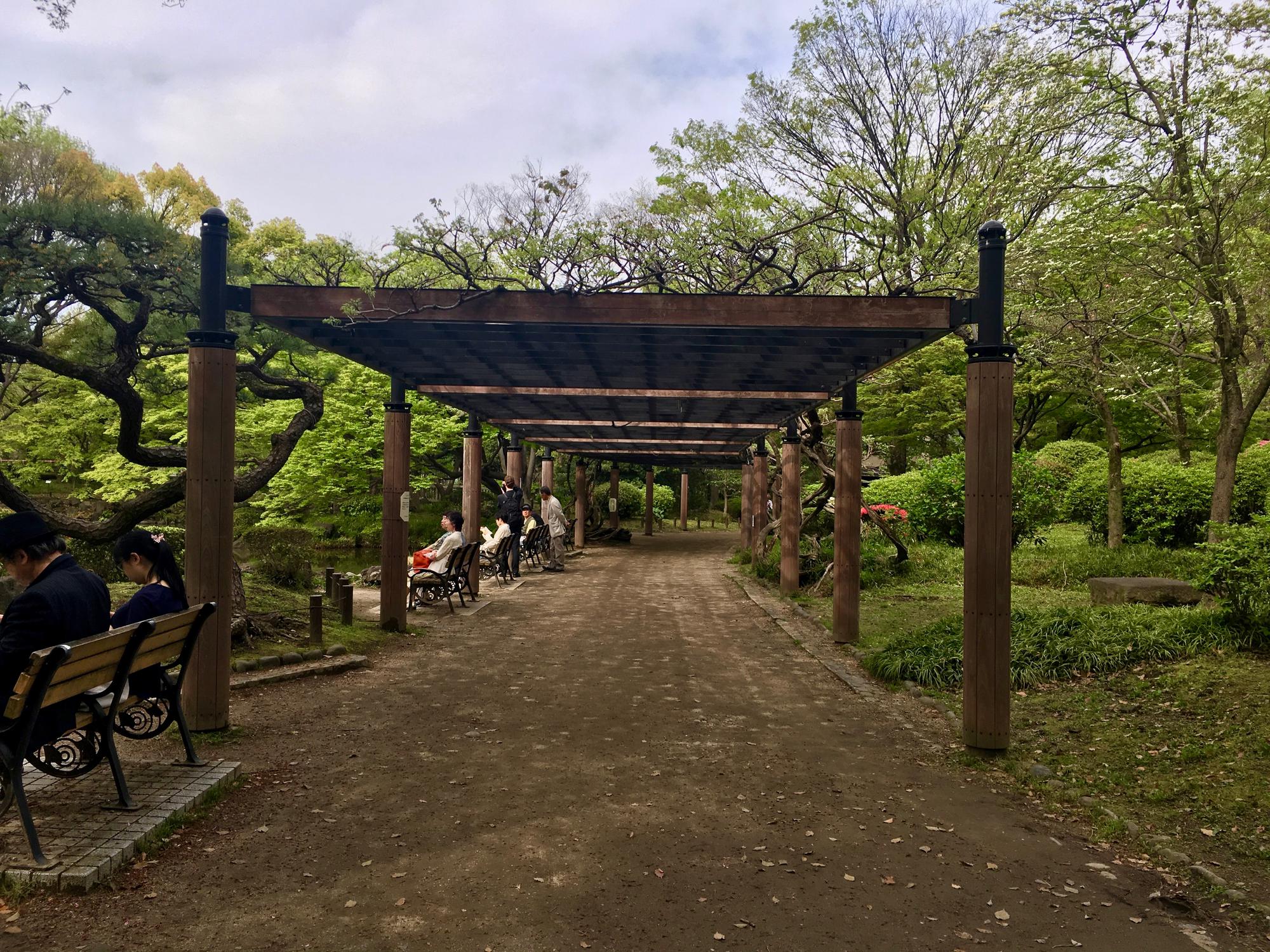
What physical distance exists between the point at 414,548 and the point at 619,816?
1733 cm

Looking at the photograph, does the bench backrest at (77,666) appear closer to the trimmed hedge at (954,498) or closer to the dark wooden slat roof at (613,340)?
the dark wooden slat roof at (613,340)

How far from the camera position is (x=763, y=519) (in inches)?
688

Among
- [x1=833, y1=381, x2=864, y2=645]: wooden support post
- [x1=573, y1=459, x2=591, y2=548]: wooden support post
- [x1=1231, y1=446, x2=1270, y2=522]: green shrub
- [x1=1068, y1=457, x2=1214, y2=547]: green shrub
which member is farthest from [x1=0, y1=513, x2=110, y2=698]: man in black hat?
[x1=573, y1=459, x2=591, y2=548]: wooden support post

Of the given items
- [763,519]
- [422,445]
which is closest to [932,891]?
[763,519]

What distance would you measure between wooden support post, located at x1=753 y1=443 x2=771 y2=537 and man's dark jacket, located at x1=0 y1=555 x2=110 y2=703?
13.2 meters

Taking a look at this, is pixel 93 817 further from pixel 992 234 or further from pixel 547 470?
pixel 547 470

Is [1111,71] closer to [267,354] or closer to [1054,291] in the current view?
[1054,291]

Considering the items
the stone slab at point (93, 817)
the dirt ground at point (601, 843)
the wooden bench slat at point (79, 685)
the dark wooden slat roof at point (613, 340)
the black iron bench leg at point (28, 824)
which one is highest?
the dark wooden slat roof at point (613, 340)

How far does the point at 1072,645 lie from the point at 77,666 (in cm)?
675

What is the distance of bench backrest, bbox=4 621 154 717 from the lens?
3033mm

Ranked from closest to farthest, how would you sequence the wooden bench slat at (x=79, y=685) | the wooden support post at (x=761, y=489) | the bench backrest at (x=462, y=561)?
the wooden bench slat at (x=79, y=685)
the bench backrest at (x=462, y=561)
the wooden support post at (x=761, y=489)

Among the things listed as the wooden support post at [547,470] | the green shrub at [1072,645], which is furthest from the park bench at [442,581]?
the wooden support post at [547,470]

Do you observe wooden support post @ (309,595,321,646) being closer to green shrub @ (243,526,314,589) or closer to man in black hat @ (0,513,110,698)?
man in black hat @ (0,513,110,698)

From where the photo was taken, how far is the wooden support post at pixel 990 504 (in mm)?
Result: 4859
